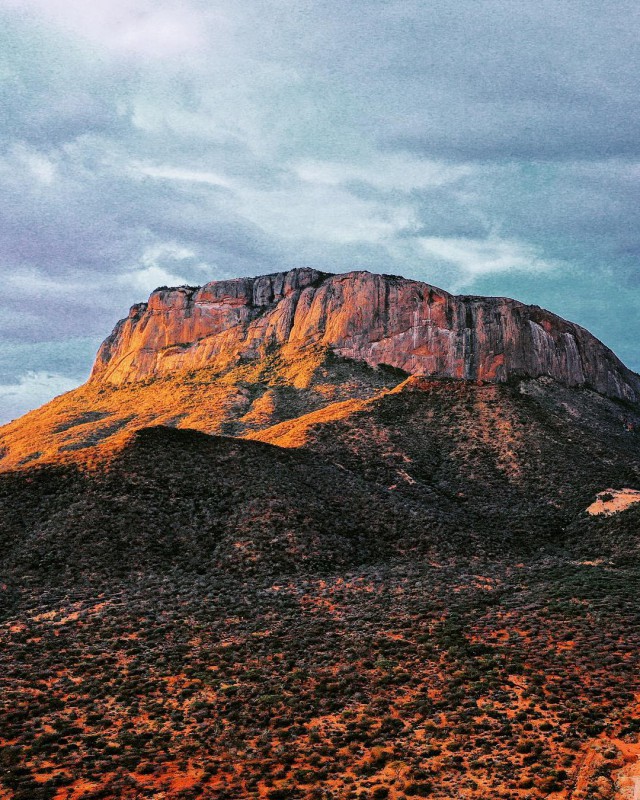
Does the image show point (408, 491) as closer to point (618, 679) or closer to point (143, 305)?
point (618, 679)

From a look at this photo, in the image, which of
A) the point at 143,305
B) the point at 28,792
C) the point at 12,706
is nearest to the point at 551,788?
the point at 28,792

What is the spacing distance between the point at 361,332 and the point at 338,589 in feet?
232

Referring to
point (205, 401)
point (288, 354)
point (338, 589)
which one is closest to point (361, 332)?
point (288, 354)

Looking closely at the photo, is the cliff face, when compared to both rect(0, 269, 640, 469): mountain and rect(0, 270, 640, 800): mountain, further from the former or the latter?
rect(0, 270, 640, 800): mountain

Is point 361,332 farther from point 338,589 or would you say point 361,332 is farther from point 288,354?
point 338,589

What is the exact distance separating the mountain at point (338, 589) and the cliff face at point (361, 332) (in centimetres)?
93

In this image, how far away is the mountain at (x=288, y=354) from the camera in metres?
89.2

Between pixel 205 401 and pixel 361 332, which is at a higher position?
pixel 361 332

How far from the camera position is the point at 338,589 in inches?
1415

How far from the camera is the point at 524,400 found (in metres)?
80.8

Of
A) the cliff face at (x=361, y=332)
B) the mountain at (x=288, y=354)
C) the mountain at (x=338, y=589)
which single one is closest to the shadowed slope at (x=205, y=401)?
the mountain at (x=288, y=354)

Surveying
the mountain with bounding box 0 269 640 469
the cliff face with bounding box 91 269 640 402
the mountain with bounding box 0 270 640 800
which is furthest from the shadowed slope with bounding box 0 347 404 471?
the cliff face with bounding box 91 269 640 402

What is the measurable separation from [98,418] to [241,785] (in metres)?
88.2

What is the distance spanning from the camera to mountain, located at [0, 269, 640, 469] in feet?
293
